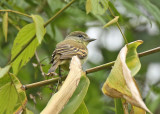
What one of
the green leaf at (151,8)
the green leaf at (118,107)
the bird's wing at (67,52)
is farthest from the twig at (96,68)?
the bird's wing at (67,52)

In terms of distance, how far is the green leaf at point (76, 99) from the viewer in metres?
1.93

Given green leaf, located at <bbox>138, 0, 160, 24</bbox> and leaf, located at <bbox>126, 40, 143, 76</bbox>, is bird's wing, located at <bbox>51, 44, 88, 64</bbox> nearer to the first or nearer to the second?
green leaf, located at <bbox>138, 0, 160, 24</bbox>

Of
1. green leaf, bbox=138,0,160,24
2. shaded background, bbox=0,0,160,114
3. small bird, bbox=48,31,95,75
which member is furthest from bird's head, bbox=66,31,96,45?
green leaf, bbox=138,0,160,24

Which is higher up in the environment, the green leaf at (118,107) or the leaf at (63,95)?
the leaf at (63,95)

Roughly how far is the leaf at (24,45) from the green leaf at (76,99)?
85 cm

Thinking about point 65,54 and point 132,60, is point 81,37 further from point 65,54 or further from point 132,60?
point 132,60

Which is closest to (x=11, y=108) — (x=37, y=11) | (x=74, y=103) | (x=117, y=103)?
(x=74, y=103)

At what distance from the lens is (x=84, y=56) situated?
3.78m

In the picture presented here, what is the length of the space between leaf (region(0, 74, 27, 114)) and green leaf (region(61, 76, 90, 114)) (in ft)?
1.21

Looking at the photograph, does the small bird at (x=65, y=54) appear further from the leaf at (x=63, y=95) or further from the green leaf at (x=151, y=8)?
the leaf at (x=63, y=95)

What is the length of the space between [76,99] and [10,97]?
0.45 metres

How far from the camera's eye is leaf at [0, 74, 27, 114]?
2186mm

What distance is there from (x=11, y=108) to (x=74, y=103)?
0.43 meters

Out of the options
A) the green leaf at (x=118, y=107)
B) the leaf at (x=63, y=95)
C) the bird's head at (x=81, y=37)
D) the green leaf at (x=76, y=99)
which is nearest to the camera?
the leaf at (x=63, y=95)
